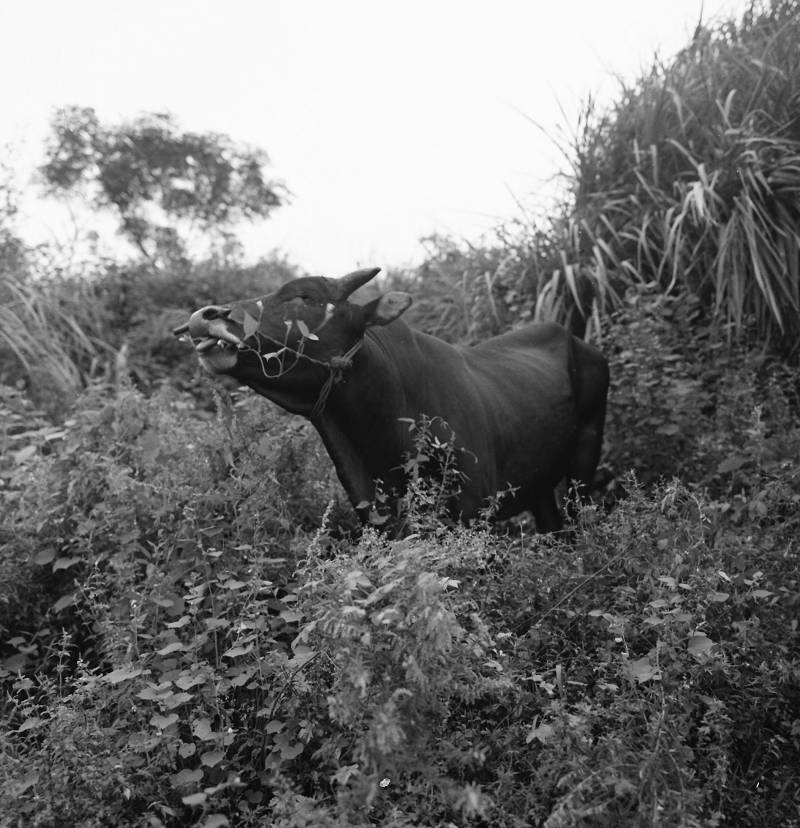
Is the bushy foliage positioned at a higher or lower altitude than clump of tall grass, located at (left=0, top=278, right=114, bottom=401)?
lower

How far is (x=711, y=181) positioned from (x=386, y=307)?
10.8ft

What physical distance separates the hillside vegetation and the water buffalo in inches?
15.3

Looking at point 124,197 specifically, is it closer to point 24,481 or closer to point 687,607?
point 24,481

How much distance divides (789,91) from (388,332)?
3769 millimetres

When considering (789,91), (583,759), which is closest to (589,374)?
(789,91)

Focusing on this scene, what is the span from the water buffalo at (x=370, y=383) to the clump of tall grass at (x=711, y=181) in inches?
75.0

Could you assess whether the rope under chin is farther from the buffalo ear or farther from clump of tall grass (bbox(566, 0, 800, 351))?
clump of tall grass (bbox(566, 0, 800, 351))

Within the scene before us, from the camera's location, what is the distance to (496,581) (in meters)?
4.05

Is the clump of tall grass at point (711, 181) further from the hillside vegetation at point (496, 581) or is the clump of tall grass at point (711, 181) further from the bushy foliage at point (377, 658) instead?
the bushy foliage at point (377, 658)

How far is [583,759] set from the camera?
285 cm

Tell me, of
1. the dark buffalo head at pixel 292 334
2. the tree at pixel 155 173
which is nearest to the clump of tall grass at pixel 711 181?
the dark buffalo head at pixel 292 334

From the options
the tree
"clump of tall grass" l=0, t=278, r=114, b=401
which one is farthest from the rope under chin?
the tree

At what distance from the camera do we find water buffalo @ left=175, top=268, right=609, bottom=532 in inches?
160

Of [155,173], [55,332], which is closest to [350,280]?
[55,332]
